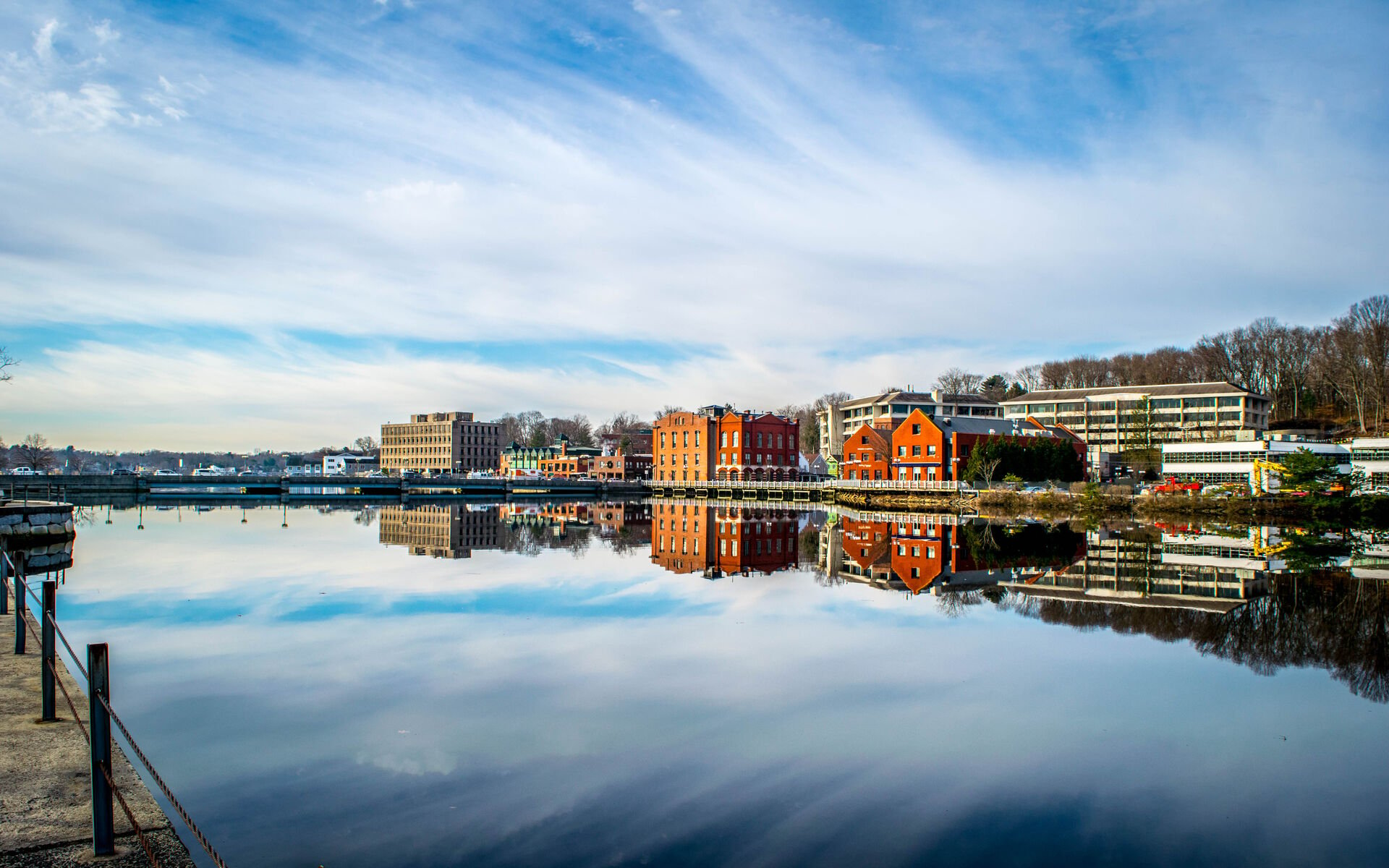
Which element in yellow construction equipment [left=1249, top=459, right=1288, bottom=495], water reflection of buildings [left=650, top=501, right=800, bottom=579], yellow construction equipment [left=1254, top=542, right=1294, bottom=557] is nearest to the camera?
water reflection of buildings [left=650, top=501, right=800, bottom=579]

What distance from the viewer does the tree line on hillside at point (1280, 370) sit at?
252 ft

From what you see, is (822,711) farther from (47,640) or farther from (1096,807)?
(47,640)

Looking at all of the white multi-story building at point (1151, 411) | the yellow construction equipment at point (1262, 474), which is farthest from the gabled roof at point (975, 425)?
the white multi-story building at point (1151, 411)

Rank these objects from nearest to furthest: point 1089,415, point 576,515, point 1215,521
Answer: point 1215,521 → point 576,515 → point 1089,415

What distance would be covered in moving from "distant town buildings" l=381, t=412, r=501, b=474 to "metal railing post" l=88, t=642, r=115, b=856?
14043 cm

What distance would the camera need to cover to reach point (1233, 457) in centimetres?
5081

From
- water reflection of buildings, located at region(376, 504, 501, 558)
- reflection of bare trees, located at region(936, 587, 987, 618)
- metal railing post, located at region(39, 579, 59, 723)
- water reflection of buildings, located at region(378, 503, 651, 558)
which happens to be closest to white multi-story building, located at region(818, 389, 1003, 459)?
water reflection of buildings, located at region(378, 503, 651, 558)

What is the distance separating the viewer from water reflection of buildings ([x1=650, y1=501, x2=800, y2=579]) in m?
25.0

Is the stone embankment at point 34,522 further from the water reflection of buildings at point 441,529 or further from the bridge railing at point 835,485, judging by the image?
the bridge railing at point 835,485

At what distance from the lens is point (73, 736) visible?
7.05 meters

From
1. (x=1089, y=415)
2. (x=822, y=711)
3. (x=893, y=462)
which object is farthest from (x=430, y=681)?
(x=1089, y=415)

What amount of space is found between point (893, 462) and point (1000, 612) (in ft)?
166

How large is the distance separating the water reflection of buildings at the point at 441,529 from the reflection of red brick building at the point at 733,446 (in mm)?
26686

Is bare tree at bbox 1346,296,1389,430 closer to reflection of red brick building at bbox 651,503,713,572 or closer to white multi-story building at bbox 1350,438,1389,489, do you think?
white multi-story building at bbox 1350,438,1389,489
